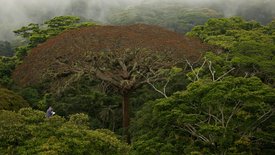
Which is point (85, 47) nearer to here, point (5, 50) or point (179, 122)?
point (179, 122)

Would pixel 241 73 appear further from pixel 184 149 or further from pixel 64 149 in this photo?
pixel 64 149

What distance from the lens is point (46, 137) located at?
12.0 meters

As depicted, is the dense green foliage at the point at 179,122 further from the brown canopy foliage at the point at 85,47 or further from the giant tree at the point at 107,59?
the brown canopy foliage at the point at 85,47

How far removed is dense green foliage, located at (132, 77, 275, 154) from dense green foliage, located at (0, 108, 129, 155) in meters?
2.43

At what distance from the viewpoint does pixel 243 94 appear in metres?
14.2

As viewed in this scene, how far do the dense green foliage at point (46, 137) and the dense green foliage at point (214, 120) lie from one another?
7.96 feet

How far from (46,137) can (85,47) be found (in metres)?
12.4

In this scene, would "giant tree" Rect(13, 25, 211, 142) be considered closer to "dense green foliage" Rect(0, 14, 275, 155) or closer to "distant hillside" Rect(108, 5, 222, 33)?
"dense green foliage" Rect(0, 14, 275, 155)

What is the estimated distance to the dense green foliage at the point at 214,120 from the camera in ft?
47.3

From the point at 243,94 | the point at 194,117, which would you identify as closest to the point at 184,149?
the point at 194,117

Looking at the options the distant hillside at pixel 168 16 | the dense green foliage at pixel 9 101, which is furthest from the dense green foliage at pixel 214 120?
the distant hillside at pixel 168 16

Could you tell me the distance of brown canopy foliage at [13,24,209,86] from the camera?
2361cm

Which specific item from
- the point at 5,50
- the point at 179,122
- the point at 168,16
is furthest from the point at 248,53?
the point at 168,16

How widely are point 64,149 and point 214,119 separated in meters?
6.54
